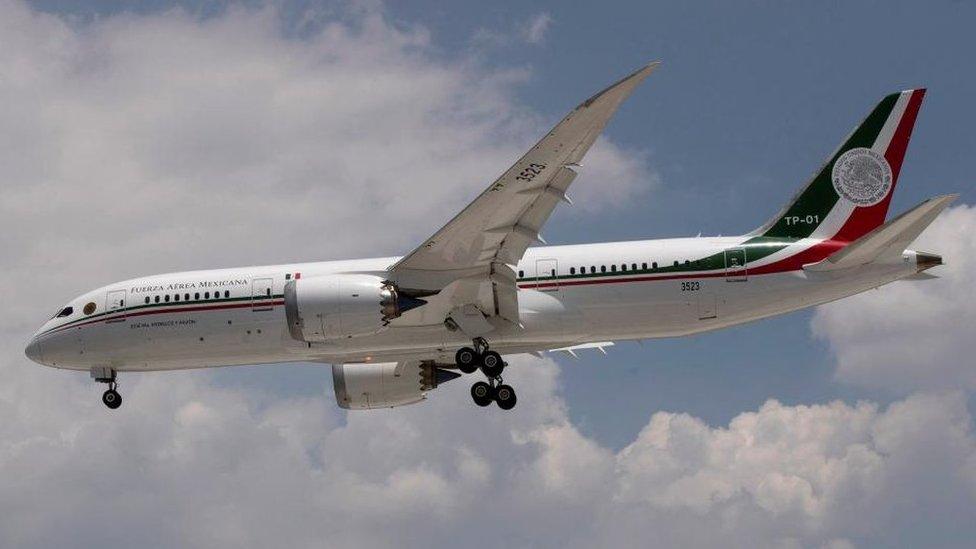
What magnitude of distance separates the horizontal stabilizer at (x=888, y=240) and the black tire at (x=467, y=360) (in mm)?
7575

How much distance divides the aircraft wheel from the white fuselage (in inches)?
36.4

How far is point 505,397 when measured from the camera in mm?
30672

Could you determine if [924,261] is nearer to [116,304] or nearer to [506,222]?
[506,222]

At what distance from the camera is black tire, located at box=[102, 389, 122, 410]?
31.8 metres

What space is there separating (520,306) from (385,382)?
566cm

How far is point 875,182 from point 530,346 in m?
8.81

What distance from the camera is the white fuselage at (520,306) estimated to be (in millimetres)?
28891

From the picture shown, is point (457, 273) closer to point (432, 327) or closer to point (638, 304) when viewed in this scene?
point (432, 327)

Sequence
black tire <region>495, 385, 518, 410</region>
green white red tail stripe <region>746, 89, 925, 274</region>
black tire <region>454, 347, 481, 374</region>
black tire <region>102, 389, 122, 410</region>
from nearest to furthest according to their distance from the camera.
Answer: green white red tail stripe <region>746, 89, 925, 274</region>
black tire <region>454, 347, 481, 374</region>
black tire <region>495, 385, 518, 410</region>
black tire <region>102, 389, 122, 410</region>

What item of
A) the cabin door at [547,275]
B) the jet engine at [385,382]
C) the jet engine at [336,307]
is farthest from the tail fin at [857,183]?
the jet engine at [385,382]

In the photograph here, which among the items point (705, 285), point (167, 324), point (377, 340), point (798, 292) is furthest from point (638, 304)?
point (167, 324)

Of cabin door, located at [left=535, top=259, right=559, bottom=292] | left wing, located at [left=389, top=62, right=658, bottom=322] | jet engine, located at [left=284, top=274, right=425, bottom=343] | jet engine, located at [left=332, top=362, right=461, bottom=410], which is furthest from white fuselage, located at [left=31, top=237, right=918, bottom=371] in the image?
jet engine, located at [left=332, top=362, right=461, bottom=410]

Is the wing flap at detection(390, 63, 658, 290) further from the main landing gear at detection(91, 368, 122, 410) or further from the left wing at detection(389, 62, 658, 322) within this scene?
the main landing gear at detection(91, 368, 122, 410)

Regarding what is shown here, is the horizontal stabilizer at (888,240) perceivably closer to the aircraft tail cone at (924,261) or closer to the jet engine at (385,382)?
the aircraft tail cone at (924,261)
